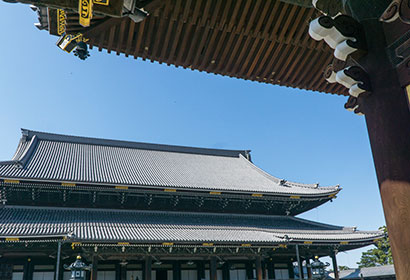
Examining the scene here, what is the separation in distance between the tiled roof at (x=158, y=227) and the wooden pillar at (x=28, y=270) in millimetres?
1994

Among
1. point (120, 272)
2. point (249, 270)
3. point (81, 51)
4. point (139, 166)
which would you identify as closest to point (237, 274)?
point (249, 270)

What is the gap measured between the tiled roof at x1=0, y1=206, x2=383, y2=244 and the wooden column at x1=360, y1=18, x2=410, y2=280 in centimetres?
1326

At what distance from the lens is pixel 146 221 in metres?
17.7

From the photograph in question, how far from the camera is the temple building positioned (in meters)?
15.0

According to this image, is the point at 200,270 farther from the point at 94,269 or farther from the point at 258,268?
the point at 94,269

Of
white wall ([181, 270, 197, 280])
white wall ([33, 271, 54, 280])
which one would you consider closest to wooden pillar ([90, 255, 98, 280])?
white wall ([33, 271, 54, 280])

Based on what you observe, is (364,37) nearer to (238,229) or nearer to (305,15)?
(305,15)

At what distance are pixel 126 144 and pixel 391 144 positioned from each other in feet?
83.0

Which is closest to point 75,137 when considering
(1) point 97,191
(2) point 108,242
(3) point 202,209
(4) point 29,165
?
(4) point 29,165

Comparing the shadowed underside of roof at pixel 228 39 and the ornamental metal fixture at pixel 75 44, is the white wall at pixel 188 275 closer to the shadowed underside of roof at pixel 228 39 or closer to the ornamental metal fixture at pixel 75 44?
the shadowed underside of roof at pixel 228 39

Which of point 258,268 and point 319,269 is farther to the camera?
point 258,268

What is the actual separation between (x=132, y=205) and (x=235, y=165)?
11460mm

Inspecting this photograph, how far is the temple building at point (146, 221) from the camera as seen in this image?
1504 centimetres

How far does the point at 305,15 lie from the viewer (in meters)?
4.07
